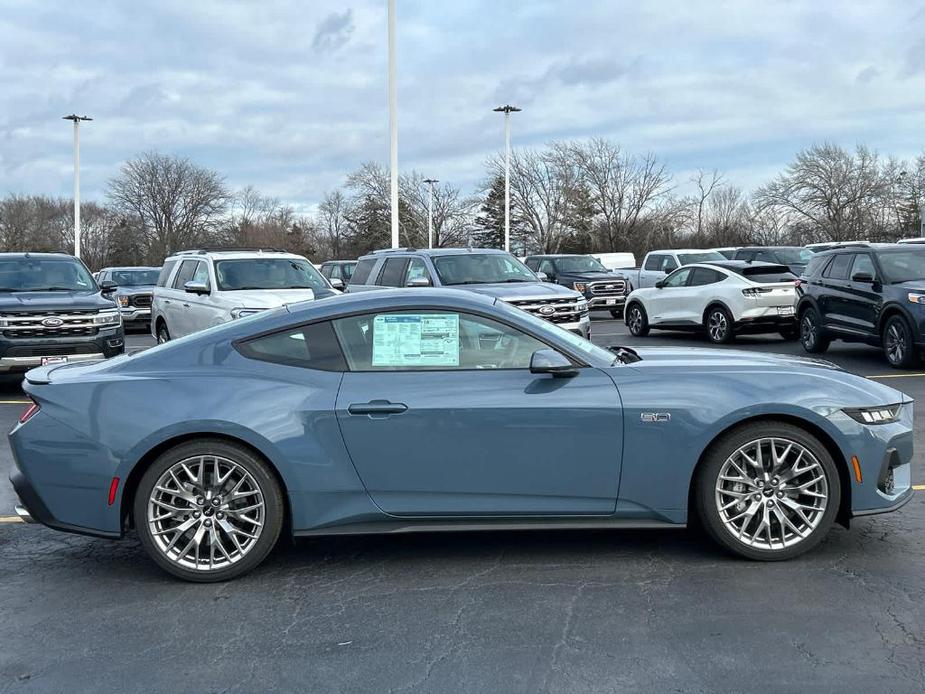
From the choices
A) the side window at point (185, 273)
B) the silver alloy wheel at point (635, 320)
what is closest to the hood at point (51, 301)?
the side window at point (185, 273)

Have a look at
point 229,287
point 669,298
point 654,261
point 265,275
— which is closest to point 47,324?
point 229,287

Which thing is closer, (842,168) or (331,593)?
(331,593)

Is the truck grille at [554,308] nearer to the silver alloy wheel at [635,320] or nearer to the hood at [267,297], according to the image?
the hood at [267,297]

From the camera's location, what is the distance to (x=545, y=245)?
209 ft

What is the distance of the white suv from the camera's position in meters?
13.9

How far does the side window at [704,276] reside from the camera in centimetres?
1794

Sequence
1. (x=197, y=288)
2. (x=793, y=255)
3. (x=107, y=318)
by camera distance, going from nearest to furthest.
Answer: (x=107, y=318)
(x=197, y=288)
(x=793, y=255)

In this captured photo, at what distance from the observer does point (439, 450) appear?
4738mm

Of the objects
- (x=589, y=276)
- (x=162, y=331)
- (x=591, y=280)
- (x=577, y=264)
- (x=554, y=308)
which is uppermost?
(x=577, y=264)

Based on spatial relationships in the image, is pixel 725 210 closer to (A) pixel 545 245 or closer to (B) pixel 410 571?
(A) pixel 545 245

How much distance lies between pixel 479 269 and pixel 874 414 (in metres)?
10.6

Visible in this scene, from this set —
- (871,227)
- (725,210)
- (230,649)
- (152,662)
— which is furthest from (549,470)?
(725,210)

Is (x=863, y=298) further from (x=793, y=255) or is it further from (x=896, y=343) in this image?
(x=793, y=255)

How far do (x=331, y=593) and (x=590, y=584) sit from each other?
1284mm
